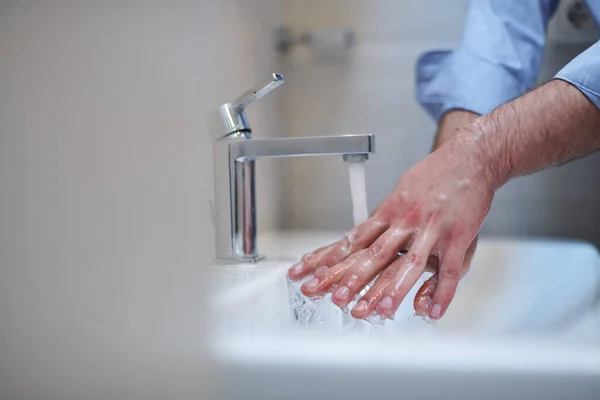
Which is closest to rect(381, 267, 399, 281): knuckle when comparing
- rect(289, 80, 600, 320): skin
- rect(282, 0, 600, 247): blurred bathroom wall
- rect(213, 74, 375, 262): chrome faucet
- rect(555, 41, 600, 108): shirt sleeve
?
rect(289, 80, 600, 320): skin

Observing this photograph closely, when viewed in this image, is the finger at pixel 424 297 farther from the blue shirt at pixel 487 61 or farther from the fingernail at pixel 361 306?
A: the blue shirt at pixel 487 61

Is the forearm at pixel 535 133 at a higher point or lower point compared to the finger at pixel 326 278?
higher

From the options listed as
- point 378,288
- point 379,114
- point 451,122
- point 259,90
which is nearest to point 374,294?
point 378,288

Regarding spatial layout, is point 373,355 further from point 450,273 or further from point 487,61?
point 487,61

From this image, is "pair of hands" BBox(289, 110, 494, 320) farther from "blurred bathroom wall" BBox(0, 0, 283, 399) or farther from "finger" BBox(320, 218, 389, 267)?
"blurred bathroom wall" BBox(0, 0, 283, 399)

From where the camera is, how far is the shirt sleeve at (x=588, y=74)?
0.47 m

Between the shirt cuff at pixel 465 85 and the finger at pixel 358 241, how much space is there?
0.34 m

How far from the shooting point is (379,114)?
1137 mm

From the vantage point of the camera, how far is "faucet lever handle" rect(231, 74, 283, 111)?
0.50 metres

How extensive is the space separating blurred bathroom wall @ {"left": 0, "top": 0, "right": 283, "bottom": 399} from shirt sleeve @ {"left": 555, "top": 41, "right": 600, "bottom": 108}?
38cm

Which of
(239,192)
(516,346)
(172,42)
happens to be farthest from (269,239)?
(516,346)

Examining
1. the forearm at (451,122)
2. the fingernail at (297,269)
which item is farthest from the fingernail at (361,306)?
the forearm at (451,122)

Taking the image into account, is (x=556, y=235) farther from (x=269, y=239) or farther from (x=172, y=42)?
(x=172, y=42)

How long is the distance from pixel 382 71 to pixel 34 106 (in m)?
0.86
